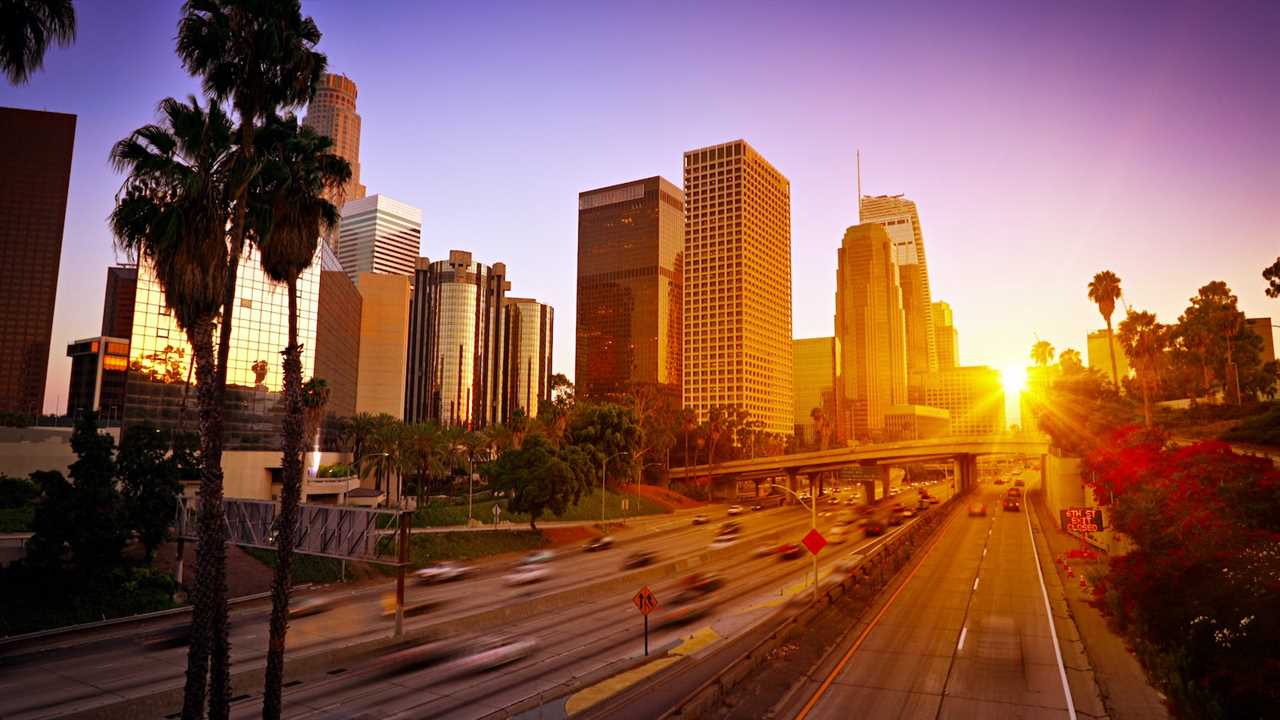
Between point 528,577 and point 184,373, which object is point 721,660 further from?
point 184,373

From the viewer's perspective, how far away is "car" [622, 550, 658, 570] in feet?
167

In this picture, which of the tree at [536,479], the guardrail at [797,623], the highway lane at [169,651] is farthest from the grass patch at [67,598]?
the tree at [536,479]

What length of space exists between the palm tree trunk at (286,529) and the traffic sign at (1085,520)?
50.4 meters

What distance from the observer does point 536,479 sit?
61.9 m

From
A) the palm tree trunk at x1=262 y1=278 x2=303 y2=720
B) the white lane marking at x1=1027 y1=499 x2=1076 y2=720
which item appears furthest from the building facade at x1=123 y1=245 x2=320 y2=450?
the white lane marking at x1=1027 y1=499 x2=1076 y2=720

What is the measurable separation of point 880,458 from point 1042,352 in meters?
50.7

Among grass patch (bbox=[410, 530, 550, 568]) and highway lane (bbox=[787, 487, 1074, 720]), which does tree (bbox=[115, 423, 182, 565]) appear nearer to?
grass patch (bbox=[410, 530, 550, 568])

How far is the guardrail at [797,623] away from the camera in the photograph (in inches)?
732

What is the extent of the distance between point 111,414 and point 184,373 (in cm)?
9527

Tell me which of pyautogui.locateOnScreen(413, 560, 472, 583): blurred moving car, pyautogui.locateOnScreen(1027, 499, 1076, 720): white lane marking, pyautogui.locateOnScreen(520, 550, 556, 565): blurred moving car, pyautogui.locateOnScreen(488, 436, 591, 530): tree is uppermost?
pyautogui.locateOnScreen(488, 436, 591, 530): tree

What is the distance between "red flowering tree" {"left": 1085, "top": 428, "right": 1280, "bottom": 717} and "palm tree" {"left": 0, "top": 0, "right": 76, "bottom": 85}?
2917 centimetres

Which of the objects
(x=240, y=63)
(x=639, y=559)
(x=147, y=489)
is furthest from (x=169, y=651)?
(x=639, y=559)

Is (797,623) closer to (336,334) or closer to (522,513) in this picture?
(522,513)

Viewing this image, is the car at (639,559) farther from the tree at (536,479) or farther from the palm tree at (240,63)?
the palm tree at (240,63)
